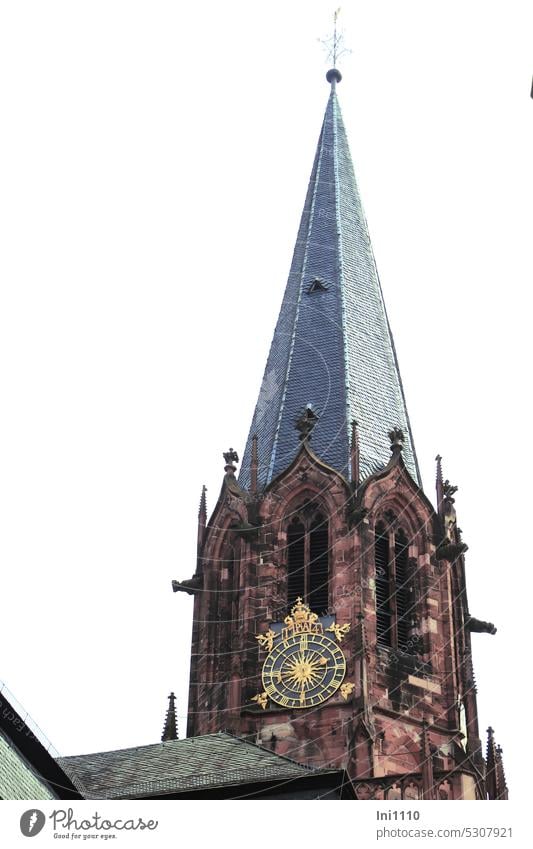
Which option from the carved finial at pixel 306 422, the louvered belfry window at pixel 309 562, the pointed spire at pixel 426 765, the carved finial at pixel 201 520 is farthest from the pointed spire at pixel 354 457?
the pointed spire at pixel 426 765

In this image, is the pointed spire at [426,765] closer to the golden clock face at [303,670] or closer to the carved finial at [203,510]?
the golden clock face at [303,670]

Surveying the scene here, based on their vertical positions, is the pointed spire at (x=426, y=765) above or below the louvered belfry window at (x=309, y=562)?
below

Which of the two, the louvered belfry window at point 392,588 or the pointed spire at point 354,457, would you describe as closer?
the louvered belfry window at point 392,588

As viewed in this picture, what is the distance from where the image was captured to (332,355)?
47875 mm

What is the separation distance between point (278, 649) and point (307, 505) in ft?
12.3

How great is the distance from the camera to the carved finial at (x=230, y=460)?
151ft

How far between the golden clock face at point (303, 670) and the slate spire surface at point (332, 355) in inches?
171

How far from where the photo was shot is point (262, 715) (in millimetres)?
41094

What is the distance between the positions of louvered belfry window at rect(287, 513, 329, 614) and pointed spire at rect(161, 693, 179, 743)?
3207 mm

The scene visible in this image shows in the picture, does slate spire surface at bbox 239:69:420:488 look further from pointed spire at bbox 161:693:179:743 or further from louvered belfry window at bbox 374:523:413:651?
pointed spire at bbox 161:693:179:743

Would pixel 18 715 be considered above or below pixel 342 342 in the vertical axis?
below

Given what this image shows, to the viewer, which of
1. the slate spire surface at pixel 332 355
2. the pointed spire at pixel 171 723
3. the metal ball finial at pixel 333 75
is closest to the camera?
the pointed spire at pixel 171 723
